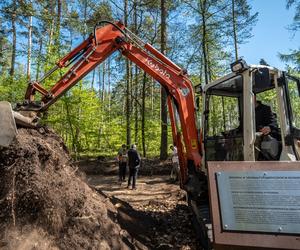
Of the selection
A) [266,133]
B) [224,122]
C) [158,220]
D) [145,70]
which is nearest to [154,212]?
[158,220]

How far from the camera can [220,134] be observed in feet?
22.4

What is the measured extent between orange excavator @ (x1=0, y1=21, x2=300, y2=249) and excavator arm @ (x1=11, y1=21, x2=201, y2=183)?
0.02 meters

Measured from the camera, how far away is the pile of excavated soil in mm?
4645

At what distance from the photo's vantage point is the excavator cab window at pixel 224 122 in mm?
6264

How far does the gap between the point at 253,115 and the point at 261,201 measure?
2.59 meters

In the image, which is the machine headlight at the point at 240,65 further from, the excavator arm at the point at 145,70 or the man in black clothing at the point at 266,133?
the excavator arm at the point at 145,70

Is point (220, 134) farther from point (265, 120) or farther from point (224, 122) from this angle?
point (265, 120)

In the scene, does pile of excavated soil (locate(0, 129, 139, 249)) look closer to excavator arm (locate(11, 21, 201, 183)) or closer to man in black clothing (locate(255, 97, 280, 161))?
excavator arm (locate(11, 21, 201, 183))

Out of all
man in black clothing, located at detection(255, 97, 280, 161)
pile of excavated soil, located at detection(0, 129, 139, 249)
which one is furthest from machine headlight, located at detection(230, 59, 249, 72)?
pile of excavated soil, located at detection(0, 129, 139, 249)

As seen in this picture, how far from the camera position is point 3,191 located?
4.73 metres

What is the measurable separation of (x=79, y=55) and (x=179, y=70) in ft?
6.66

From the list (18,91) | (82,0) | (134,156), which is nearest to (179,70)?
(134,156)

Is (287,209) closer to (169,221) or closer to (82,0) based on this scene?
(169,221)

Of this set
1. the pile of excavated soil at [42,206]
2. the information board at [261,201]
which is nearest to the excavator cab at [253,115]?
the information board at [261,201]
